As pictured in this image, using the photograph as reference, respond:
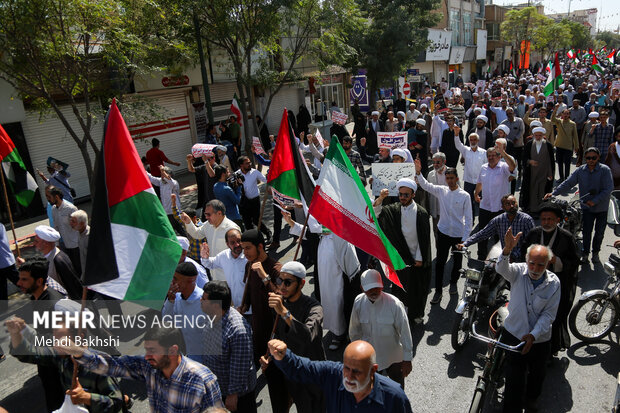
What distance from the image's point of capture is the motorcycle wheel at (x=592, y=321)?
5.33 m

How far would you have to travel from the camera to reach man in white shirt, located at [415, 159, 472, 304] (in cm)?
655

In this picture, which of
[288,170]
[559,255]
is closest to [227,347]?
[288,170]

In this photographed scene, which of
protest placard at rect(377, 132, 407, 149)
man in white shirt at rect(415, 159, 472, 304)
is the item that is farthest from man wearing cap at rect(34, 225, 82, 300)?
protest placard at rect(377, 132, 407, 149)

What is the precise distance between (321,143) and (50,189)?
222 inches

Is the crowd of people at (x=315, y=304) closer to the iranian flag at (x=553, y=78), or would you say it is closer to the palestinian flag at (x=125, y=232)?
the palestinian flag at (x=125, y=232)

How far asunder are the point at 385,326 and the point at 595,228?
5169 millimetres

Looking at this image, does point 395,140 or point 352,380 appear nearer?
point 352,380

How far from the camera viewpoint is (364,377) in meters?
2.81

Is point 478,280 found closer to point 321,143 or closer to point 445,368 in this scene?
point 445,368

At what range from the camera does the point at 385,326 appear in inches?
161

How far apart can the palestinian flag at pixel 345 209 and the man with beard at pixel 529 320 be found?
0.99m

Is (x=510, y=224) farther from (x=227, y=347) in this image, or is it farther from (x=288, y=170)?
(x=227, y=347)

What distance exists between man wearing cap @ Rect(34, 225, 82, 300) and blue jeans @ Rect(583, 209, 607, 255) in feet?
23.8

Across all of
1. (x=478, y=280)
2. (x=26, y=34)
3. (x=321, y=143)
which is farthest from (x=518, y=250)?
(x=26, y=34)
